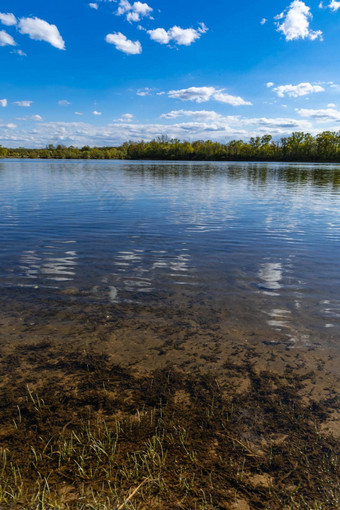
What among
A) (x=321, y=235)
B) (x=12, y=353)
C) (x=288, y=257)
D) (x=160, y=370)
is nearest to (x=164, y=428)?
(x=160, y=370)

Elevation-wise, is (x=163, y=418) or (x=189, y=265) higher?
(x=189, y=265)

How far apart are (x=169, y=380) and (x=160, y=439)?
1314 millimetres

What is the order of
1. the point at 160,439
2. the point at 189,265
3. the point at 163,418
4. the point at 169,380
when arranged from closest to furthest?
the point at 160,439 → the point at 163,418 → the point at 169,380 → the point at 189,265

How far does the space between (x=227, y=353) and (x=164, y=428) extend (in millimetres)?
2353

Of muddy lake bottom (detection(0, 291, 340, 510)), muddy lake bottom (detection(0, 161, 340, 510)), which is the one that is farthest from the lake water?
muddy lake bottom (detection(0, 291, 340, 510))

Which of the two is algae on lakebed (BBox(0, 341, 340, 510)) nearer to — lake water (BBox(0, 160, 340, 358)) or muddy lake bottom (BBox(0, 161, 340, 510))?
muddy lake bottom (BBox(0, 161, 340, 510))

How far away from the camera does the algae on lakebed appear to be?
11.5 feet

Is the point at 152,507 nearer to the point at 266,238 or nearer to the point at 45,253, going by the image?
the point at 45,253

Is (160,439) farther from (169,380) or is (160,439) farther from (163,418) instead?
(169,380)

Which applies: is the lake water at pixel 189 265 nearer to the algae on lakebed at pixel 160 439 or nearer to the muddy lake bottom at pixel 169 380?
the muddy lake bottom at pixel 169 380

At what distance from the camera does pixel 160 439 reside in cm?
430

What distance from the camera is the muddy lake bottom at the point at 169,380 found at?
3641mm

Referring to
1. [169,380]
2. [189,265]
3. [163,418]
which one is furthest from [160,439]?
[189,265]

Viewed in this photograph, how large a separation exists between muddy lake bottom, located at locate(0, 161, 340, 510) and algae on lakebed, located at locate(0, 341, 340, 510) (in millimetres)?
20
